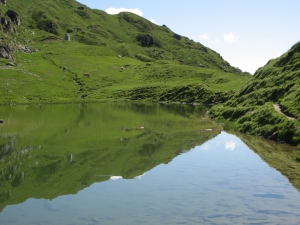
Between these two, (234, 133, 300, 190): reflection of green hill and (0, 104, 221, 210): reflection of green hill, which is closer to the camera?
(0, 104, 221, 210): reflection of green hill


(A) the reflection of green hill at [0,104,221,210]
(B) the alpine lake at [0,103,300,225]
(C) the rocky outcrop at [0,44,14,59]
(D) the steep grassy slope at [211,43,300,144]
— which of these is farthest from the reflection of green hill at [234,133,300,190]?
(C) the rocky outcrop at [0,44,14,59]

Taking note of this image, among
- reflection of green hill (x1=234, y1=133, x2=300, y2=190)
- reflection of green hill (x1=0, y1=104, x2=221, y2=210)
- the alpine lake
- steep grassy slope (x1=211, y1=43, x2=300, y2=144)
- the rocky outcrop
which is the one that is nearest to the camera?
the alpine lake

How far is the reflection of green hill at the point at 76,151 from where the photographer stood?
23.5 meters

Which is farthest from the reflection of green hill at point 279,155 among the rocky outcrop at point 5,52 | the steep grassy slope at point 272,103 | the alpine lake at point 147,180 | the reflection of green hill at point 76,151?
the rocky outcrop at point 5,52

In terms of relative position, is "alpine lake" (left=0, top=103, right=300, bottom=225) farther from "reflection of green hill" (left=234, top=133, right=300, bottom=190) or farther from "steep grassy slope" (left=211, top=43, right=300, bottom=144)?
"steep grassy slope" (left=211, top=43, right=300, bottom=144)

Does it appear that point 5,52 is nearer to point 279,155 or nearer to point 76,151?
point 76,151

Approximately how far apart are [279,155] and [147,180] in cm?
1466

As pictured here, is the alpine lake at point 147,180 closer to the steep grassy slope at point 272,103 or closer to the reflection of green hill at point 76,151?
the reflection of green hill at point 76,151

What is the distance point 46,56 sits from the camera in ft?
644

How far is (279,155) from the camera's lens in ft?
103

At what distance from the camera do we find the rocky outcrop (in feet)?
513

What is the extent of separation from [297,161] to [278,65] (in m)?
39.7

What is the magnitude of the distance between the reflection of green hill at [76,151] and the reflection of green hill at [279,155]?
694cm

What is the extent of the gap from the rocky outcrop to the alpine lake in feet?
417
